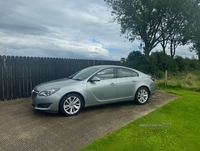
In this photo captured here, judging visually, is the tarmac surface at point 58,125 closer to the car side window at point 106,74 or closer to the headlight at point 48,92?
the headlight at point 48,92

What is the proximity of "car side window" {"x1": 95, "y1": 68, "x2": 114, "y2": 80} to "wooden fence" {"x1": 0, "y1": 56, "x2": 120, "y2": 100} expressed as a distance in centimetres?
348

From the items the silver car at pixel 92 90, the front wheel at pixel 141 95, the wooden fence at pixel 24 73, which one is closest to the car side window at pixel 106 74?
the silver car at pixel 92 90

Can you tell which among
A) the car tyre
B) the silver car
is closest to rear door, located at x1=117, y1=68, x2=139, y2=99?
the silver car

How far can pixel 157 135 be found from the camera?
373 centimetres

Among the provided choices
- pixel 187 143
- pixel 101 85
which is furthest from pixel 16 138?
pixel 187 143

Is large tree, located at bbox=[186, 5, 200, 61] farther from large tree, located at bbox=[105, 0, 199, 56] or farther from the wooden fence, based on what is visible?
the wooden fence

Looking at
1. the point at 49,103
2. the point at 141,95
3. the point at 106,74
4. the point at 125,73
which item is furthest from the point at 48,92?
the point at 141,95

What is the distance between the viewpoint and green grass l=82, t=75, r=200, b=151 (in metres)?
3.24

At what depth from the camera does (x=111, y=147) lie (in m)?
3.21

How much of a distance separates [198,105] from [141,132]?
11.2ft

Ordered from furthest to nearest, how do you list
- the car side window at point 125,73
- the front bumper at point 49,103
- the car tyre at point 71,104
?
the car side window at point 125,73
the car tyre at point 71,104
the front bumper at point 49,103

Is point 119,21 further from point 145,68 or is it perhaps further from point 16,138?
point 16,138

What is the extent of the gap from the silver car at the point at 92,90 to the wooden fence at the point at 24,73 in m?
2.25

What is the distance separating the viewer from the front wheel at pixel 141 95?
610cm
